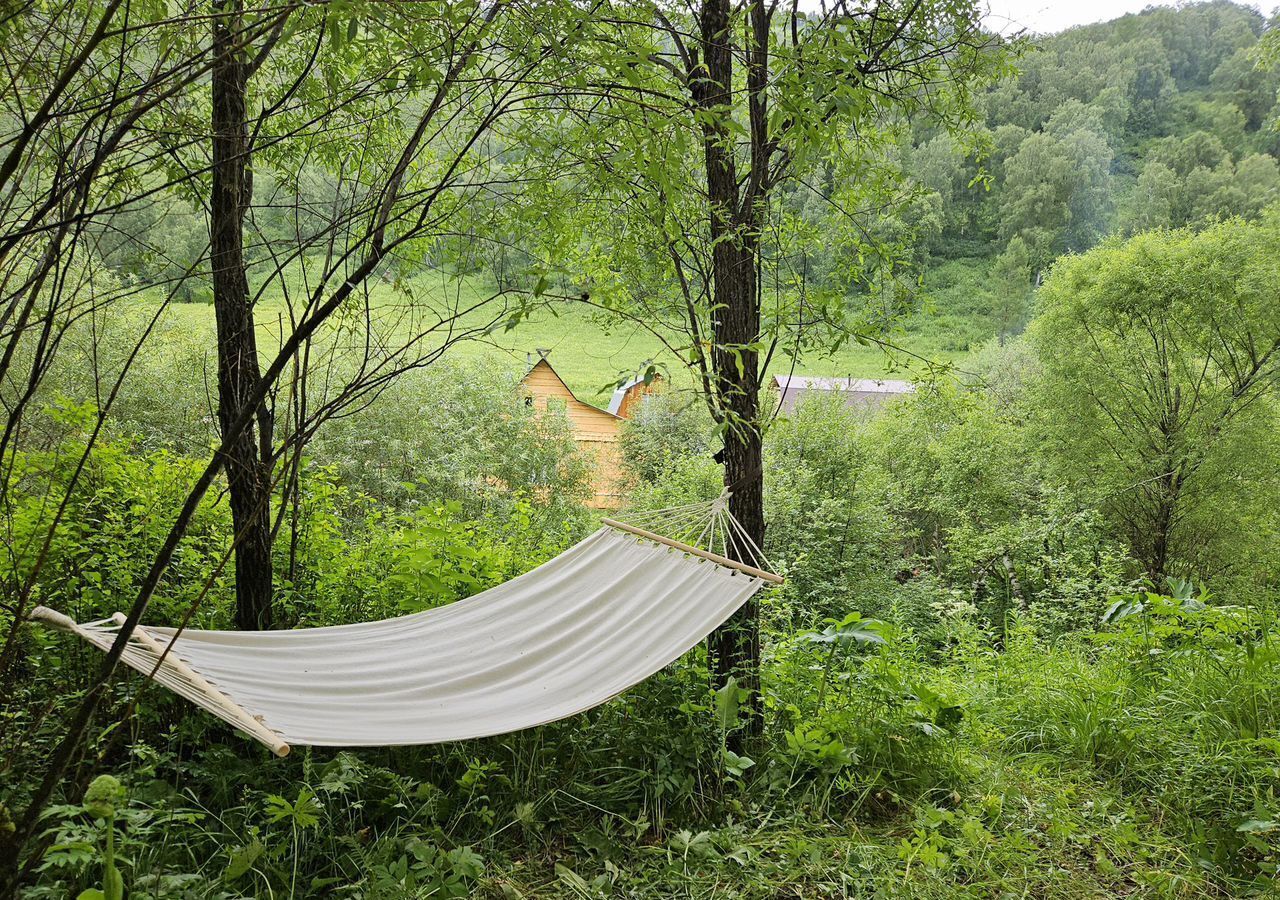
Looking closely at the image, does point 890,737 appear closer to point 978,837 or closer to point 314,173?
point 978,837

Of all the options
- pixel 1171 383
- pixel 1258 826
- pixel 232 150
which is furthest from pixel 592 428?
pixel 1258 826

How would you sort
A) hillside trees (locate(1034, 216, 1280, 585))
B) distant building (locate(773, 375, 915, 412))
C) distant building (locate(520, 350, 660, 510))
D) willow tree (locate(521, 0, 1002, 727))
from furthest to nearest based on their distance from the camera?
distant building (locate(520, 350, 660, 510))
distant building (locate(773, 375, 915, 412))
hillside trees (locate(1034, 216, 1280, 585))
willow tree (locate(521, 0, 1002, 727))

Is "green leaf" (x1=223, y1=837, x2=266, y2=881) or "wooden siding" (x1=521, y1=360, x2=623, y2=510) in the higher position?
"green leaf" (x1=223, y1=837, x2=266, y2=881)

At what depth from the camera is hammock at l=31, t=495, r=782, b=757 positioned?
140cm

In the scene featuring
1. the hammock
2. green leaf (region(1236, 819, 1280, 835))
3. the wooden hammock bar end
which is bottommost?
green leaf (region(1236, 819, 1280, 835))

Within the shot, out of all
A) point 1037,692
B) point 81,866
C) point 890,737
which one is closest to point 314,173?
point 81,866

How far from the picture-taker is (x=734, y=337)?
220 centimetres

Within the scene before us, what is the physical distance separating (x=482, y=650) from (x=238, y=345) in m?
0.92

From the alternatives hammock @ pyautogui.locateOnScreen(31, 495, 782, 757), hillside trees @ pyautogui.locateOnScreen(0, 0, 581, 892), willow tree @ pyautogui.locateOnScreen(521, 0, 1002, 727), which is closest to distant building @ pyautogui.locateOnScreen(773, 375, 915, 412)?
willow tree @ pyautogui.locateOnScreen(521, 0, 1002, 727)

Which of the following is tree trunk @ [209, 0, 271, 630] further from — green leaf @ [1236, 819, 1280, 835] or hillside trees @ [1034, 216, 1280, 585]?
hillside trees @ [1034, 216, 1280, 585]

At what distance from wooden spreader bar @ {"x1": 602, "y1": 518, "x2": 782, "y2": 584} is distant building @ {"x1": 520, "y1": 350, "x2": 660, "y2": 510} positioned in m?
8.58

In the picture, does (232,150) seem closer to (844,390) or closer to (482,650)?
(482,650)

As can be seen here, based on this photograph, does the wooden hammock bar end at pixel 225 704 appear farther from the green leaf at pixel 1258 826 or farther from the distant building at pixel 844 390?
the distant building at pixel 844 390

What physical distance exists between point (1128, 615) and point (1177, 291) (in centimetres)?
679
